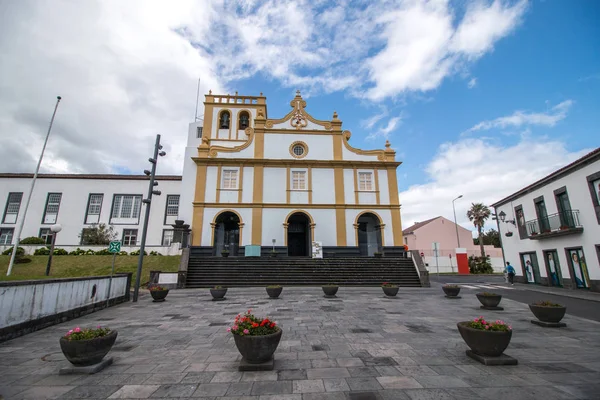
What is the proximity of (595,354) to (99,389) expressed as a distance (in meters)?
9.38

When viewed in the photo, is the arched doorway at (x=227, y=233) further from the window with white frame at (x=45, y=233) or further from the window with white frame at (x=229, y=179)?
the window with white frame at (x=45, y=233)

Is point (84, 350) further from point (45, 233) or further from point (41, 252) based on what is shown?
point (45, 233)

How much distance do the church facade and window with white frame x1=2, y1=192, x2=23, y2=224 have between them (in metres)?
23.3

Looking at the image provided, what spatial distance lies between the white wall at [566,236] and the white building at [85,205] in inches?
1412

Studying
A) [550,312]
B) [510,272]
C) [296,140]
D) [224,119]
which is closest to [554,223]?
[510,272]

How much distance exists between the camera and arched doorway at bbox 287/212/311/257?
26703 mm

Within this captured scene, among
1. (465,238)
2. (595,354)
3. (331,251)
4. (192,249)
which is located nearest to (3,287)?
(595,354)

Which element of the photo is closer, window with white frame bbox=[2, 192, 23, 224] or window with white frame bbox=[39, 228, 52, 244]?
window with white frame bbox=[39, 228, 52, 244]

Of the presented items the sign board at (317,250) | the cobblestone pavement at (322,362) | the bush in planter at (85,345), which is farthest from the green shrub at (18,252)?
the bush in planter at (85,345)

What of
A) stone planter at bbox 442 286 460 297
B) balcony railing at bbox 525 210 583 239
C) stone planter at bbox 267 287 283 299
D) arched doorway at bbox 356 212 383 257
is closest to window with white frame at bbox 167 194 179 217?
Answer: arched doorway at bbox 356 212 383 257

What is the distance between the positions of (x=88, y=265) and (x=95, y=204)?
17032mm

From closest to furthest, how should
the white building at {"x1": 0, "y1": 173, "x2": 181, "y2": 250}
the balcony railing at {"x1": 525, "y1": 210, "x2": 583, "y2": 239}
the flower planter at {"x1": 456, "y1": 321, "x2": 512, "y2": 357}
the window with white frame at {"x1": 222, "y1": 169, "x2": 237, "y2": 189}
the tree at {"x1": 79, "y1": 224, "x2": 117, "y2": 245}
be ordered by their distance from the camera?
the flower planter at {"x1": 456, "y1": 321, "x2": 512, "y2": 357} < the balcony railing at {"x1": 525, "y1": 210, "x2": 583, "y2": 239} < the window with white frame at {"x1": 222, "y1": 169, "x2": 237, "y2": 189} < the tree at {"x1": 79, "y1": 224, "x2": 117, "y2": 245} < the white building at {"x1": 0, "y1": 173, "x2": 181, "y2": 250}

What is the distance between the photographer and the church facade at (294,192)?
24766 mm

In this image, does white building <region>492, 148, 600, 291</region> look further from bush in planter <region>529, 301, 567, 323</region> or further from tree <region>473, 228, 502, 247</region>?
tree <region>473, 228, 502, 247</region>
